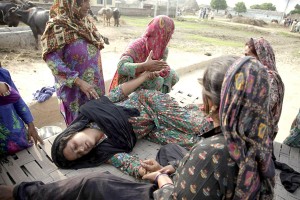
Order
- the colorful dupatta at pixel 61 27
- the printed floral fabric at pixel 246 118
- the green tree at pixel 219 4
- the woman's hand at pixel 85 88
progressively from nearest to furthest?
the printed floral fabric at pixel 246 118 → the colorful dupatta at pixel 61 27 → the woman's hand at pixel 85 88 → the green tree at pixel 219 4

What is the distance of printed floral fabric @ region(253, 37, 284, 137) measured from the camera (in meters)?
2.25

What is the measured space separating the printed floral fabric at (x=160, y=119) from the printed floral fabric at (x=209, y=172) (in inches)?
55.2

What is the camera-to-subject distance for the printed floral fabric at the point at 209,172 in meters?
0.99

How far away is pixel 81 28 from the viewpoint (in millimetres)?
2508

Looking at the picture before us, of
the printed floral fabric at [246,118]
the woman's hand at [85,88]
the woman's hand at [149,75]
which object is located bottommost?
the woman's hand at [85,88]

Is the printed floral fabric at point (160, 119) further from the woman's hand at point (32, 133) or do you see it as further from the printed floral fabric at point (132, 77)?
the woman's hand at point (32, 133)

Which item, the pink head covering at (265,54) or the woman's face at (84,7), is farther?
the pink head covering at (265,54)

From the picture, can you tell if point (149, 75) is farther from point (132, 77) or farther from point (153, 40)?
point (153, 40)

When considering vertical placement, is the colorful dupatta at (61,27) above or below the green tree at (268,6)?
below

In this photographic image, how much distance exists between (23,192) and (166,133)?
1.46 m

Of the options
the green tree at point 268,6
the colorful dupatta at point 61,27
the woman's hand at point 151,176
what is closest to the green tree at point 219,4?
the green tree at point 268,6

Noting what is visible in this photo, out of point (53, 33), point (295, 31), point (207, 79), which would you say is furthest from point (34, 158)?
point (295, 31)

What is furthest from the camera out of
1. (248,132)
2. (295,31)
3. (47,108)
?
(295,31)

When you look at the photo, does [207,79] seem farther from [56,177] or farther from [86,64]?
[86,64]
